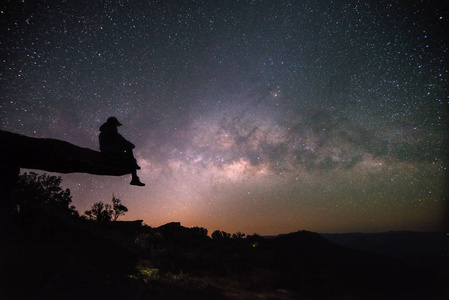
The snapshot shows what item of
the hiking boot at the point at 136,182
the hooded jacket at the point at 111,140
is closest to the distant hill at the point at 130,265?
the hiking boot at the point at 136,182

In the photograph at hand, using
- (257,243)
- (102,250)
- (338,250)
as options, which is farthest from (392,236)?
(102,250)

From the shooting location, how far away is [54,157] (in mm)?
5707

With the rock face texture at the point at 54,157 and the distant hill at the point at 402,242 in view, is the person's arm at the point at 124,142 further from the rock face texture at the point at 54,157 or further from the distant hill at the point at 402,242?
the distant hill at the point at 402,242

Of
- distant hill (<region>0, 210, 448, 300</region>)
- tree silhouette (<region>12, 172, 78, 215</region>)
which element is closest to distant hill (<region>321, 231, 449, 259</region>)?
distant hill (<region>0, 210, 448, 300</region>)

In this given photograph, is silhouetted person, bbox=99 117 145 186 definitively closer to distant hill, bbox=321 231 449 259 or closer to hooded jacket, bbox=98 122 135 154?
hooded jacket, bbox=98 122 135 154

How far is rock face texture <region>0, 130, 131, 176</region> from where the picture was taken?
5.49m

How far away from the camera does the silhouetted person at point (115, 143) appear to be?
6.23 meters

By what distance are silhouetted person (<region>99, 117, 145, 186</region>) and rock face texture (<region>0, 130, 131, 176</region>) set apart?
0.58ft

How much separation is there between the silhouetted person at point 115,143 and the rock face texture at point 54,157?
176 mm

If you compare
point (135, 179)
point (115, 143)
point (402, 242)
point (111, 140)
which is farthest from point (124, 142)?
point (402, 242)

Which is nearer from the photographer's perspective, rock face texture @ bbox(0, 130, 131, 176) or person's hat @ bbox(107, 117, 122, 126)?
rock face texture @ bbox(0, 130, 131, 176)

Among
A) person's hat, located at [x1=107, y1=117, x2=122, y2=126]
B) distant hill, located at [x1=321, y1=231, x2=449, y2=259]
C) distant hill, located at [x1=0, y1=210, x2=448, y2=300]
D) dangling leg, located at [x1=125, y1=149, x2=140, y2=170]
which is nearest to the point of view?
person's hat, located at [x1=107, y1=117, x2=122, y2=126]

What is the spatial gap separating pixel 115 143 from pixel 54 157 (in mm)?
1604

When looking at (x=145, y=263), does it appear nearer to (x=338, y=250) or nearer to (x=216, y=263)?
(x=216, y=263)
